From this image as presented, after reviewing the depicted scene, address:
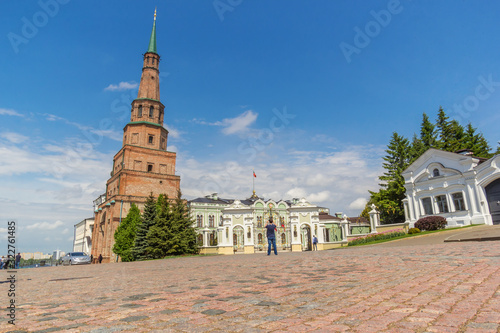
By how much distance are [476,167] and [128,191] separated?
3886 centimetres

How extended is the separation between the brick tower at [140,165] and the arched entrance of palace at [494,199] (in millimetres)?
36196

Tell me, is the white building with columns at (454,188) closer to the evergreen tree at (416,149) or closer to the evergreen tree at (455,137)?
the evergreen tree at (416,149)

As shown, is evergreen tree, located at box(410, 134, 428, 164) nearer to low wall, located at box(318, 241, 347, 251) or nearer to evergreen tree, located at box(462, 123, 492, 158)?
evergreen tree, located at box(462, 123, 492, 158)

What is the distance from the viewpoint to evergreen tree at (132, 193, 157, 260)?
28.7 m

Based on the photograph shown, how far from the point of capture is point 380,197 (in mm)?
42344

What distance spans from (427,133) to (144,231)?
43.9 meters

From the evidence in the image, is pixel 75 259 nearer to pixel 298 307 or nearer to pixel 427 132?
pixel 298 307

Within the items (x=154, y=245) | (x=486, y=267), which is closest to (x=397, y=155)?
(x=154, y=245)

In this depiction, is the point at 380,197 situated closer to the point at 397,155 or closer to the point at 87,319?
the point at 397,155

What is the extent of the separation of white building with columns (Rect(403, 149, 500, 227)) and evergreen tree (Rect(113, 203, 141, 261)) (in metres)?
30.6

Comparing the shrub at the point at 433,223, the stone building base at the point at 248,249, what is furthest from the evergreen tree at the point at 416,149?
the stone building base at the point at 248,249

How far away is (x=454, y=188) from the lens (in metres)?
29.0

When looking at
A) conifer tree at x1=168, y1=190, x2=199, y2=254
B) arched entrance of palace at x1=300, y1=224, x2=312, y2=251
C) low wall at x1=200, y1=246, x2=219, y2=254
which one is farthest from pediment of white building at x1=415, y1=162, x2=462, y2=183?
conifer tree at x1=168, y1=190, x2=199, y2=254

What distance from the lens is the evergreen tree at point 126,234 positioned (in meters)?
33.7
